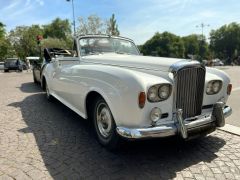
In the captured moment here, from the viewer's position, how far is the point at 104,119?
3898 mm

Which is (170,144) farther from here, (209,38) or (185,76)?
(209,38)

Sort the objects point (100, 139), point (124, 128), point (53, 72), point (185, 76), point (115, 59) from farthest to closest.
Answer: point (53, 72), point (115, 59), point (100, 139), point (185, 76), point (124, 128)

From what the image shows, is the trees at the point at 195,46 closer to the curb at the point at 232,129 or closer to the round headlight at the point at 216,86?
the curb at the point at 232,129

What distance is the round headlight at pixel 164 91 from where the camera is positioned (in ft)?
10.7

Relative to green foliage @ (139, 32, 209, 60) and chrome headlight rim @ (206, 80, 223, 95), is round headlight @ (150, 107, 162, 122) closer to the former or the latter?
chrome headlight rim @ (206, 80, 223, 95)

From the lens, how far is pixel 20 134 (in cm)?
466

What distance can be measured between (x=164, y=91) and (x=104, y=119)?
1.13 m

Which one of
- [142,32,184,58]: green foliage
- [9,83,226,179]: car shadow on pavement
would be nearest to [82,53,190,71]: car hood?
[9,83,226,179]: car shadow on pavement

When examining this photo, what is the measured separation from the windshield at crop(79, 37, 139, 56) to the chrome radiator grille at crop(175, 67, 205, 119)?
93.4 inches

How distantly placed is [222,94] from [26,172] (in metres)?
3.29

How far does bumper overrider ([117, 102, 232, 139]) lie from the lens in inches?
122

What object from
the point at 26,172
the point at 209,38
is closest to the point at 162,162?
the point at 26,172

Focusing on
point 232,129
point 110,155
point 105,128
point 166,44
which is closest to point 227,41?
point 166,44

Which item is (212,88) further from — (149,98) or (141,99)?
(141,99)
